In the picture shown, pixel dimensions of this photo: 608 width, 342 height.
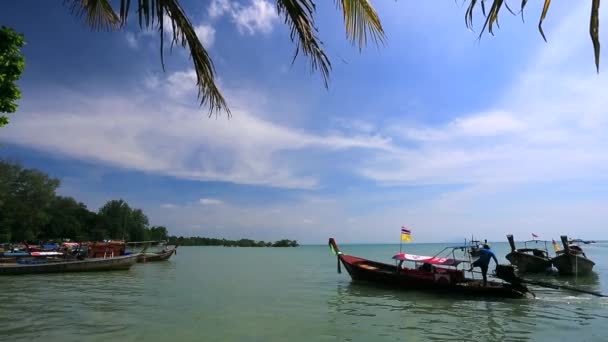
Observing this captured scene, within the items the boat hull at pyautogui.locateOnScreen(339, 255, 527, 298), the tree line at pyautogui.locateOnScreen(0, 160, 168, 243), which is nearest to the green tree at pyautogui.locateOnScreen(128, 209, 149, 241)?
the tree line at pyautogui.locateOnScreen(0, 160, 168, 243)

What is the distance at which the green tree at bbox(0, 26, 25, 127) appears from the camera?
307 inches

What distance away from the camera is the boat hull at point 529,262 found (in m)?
27.9

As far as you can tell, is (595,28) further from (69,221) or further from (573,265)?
(69,221)

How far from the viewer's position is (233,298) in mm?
16922

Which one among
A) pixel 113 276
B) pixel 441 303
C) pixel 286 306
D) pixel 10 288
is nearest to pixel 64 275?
pixel 113 276

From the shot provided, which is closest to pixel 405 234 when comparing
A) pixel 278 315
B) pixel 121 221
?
pixel 278 315

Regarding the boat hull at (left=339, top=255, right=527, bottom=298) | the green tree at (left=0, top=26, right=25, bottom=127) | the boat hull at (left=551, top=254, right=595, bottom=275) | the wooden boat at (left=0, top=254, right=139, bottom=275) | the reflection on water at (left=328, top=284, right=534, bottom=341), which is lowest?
the reflection on water at (left=328, top=284, right=534, bottom=341)

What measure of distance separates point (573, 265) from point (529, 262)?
3.31 metres

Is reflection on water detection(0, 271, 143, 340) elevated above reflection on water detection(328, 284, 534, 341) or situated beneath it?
situated beneath

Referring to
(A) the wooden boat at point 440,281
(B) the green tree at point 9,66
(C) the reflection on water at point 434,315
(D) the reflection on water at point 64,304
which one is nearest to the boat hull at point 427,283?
(A) the wooden boat at point 440,281

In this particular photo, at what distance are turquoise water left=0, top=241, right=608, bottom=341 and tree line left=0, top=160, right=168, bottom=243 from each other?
2592 cm

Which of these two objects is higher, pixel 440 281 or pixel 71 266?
pixel 440 281

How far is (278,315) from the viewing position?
43.0ft

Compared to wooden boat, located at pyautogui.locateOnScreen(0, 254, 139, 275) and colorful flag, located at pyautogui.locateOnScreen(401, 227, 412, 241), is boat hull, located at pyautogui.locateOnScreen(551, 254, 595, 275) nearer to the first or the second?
colorful flag, located at pyautogui.locateOnScreen(401, 227, 412, 241)
